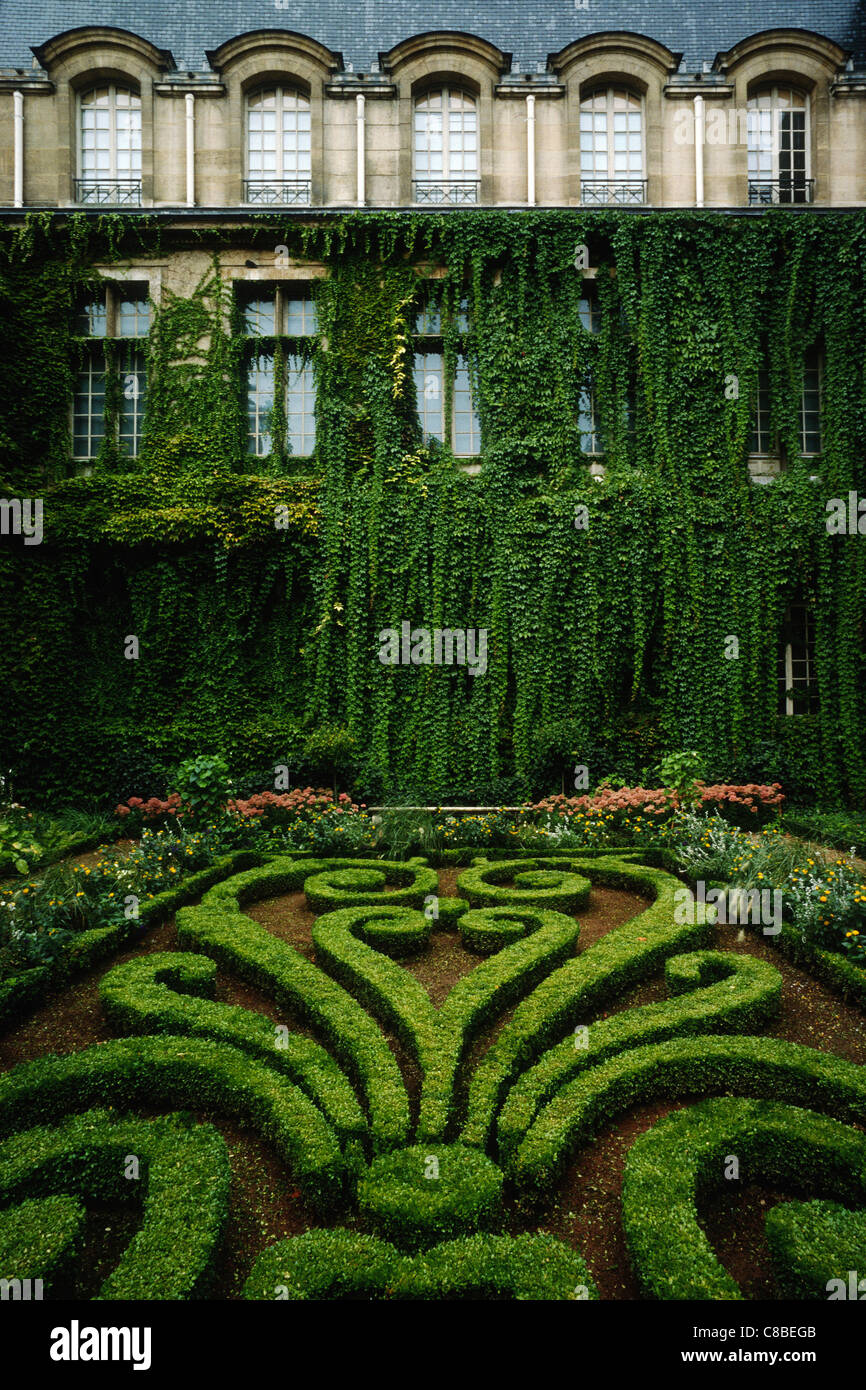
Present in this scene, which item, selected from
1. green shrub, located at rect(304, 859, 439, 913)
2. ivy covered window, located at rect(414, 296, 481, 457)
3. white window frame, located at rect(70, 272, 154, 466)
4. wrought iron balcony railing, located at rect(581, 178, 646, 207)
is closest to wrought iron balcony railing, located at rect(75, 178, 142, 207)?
white window frame, located at rect(70, 272, 154, 466)

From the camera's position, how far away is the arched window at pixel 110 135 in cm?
1422

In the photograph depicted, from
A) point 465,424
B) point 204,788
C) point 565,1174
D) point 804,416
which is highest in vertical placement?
point 804,416

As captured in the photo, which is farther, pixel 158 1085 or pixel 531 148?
pixel 531 148

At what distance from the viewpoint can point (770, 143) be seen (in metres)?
14.4

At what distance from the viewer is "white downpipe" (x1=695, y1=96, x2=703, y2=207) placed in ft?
45.7

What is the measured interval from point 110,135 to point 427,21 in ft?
23.5

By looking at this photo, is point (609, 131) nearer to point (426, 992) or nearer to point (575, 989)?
point (575, 989)

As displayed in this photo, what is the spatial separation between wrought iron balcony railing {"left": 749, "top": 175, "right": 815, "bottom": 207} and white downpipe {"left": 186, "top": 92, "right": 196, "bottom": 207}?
1117cm

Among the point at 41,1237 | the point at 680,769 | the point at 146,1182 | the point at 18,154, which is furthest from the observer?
the point at 18,154

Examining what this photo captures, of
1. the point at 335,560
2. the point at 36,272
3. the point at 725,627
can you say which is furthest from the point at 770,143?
the point at 36,272

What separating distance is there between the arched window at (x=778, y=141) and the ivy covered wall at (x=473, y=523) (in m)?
1.72

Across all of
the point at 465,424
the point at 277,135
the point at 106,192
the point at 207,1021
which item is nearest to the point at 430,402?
the point at 465,424

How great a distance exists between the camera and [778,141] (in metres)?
14.4

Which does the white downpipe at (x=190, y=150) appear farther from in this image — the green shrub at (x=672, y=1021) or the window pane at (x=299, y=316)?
the green shrub at (x=672, y=1021)
